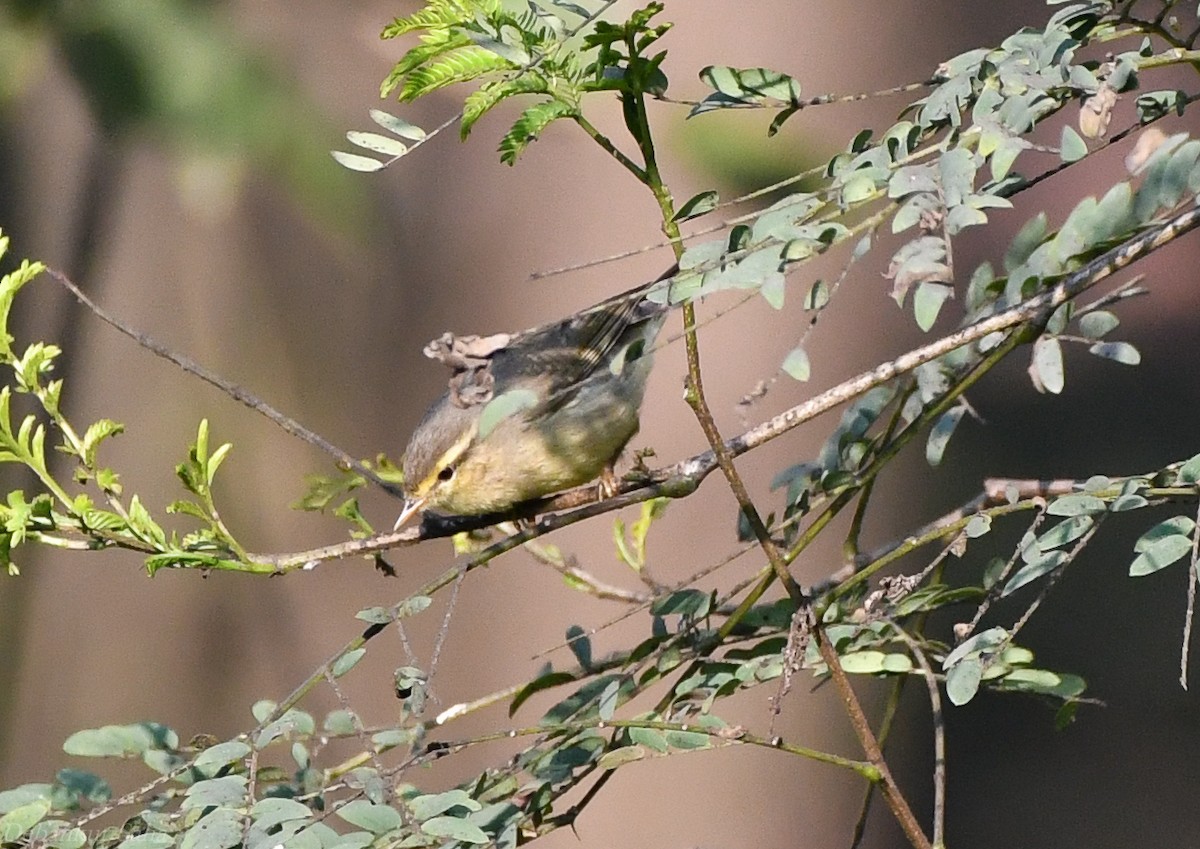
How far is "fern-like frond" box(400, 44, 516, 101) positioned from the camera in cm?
84

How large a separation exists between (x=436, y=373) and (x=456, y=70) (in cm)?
178

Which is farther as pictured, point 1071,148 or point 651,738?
point 651,738

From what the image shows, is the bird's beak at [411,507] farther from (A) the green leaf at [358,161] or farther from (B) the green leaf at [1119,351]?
(B) the green leaf at [1119,351]

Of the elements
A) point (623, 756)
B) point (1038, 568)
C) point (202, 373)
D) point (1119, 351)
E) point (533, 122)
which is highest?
point (533, 122)

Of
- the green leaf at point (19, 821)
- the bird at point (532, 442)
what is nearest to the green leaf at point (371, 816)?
the green leaf at point (19, 821)

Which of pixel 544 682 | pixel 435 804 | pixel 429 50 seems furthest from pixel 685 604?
pixel 429 50

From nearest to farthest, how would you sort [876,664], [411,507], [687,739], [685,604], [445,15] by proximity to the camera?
[445,15] → [687,739] → [876,664] → [685,604] → [411,507]

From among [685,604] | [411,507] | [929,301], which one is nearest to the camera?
[929,301]

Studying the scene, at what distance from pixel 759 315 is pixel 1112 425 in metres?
0.65

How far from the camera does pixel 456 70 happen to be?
840mm

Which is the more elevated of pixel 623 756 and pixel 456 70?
pixel 456 70

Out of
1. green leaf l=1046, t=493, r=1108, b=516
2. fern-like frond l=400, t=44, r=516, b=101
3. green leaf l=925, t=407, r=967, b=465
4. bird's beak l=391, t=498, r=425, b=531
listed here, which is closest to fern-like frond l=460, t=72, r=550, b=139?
fern-like frond l=400, t=44, r=516, b=101

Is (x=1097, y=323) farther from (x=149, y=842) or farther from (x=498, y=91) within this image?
(x=149, y=842)

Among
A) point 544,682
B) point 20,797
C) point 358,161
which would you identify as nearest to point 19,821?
point 20,797
